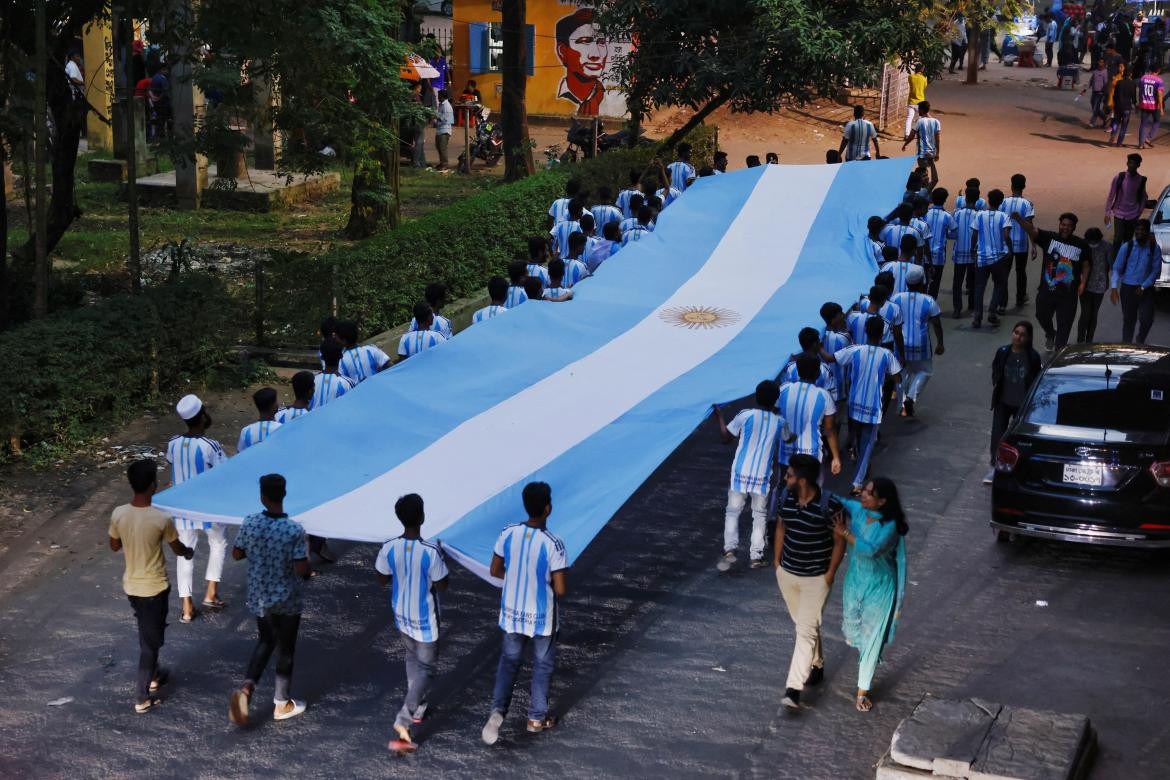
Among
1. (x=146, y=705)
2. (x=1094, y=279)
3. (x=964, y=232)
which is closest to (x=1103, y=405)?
(x=1094, y=279)

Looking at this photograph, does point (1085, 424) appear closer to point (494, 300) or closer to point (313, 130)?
point (494, 300)

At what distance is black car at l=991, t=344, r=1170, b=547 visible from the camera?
942cm

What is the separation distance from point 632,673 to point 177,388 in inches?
285

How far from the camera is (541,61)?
32469mm

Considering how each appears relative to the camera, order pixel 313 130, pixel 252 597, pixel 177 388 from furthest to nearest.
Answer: pixel 313 130 → pixel 177 388 → pixel 252 597

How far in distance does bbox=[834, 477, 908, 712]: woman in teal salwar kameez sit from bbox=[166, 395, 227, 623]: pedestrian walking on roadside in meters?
3.99

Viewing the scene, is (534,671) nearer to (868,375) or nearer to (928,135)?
(868,375)

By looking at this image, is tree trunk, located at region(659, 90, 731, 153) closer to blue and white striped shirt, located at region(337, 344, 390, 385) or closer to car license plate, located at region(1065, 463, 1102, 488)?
blue and white striped shirt, located at region(337, 344, 390, 385)

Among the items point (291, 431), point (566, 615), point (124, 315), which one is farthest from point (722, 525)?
point (124, 315)

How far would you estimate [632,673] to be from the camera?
333 inches

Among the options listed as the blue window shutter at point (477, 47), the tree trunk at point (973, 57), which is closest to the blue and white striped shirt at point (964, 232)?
the blue window shutter at point (477, 47)

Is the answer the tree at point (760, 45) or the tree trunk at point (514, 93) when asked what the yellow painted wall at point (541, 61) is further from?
the tree at point (760, 45)

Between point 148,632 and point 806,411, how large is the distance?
4818mm

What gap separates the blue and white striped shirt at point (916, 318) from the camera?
12523 mm
